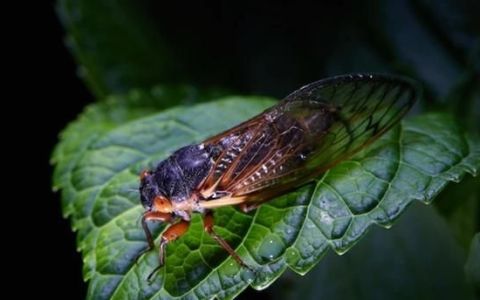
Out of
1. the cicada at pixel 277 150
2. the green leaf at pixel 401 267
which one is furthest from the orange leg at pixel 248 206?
the green leaf at pixel 401 267

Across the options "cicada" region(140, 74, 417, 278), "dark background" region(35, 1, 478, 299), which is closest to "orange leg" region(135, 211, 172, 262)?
"cicada" region(140, 74, 417, 278)

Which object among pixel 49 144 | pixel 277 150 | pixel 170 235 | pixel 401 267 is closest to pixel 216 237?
pixel 170 235

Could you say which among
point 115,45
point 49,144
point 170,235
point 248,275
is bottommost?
point 248,275

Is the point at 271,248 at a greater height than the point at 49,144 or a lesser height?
lesser

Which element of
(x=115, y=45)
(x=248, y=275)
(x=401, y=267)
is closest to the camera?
(x=248, y=275)

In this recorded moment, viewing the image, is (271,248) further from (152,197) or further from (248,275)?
(152,197)

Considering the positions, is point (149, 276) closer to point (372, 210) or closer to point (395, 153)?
point (372, 210)

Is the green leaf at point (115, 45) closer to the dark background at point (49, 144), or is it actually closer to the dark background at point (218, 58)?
the dark background at point (218, 58)
